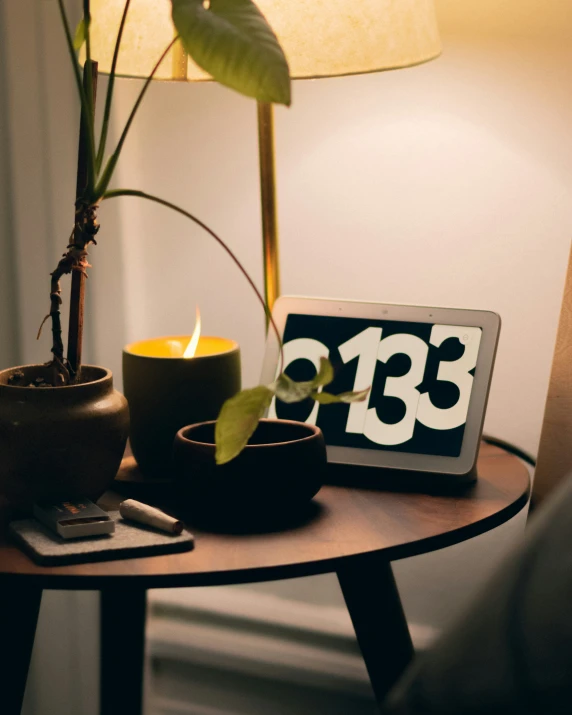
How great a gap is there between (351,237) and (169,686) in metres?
0.79

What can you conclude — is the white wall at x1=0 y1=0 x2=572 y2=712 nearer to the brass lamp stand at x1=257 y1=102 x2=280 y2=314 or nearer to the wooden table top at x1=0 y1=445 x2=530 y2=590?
the brass lamp stand at x1=257 y1=102 x2=280 y2=314

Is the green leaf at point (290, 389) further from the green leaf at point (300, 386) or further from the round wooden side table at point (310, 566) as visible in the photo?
the round wooden side table at point (310, 566)

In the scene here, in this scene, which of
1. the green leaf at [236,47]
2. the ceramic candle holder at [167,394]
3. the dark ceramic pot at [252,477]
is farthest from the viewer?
the ceramic candle holder at [167,394]

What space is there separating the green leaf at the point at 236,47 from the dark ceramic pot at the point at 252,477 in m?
0.28

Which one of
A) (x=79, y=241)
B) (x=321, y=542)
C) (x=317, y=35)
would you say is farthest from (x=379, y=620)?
(x=317, y=35)

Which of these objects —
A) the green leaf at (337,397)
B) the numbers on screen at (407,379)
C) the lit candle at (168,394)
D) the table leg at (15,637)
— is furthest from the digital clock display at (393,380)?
the table leg at (15,637)

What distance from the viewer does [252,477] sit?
0.68m

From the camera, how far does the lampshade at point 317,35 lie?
0.84 metres

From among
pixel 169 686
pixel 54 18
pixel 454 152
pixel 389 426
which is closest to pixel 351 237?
pixel 454 152

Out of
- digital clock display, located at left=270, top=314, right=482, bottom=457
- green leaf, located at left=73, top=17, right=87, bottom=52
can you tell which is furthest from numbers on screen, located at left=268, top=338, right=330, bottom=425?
green leaf, located at left=73, top=17, right=87, bottom=52

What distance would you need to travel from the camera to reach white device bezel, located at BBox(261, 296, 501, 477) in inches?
31.9

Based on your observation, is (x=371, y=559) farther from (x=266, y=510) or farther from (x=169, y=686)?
(x=169, y=686)

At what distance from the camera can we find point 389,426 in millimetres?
845

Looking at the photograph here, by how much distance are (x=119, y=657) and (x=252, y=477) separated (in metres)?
0.30
